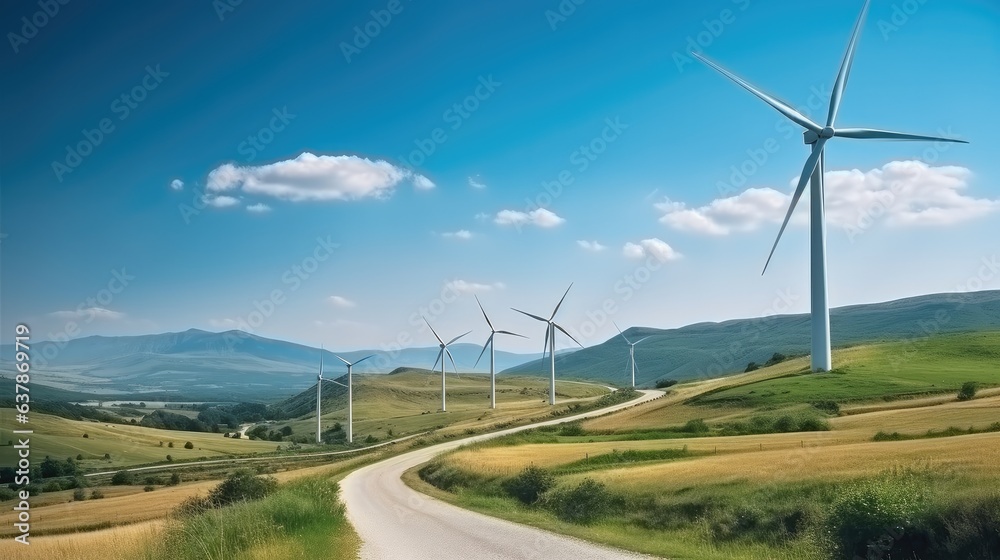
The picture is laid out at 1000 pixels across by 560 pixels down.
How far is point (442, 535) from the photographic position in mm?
27938

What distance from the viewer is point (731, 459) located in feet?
139

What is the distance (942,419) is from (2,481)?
277ft

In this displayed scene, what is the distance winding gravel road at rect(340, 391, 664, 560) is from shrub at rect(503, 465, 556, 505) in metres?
3.91

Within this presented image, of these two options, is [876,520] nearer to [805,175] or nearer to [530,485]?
[530,485]

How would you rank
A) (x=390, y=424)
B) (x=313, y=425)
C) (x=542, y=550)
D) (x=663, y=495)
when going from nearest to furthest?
(x=542, y=550) < (x=663, y=495) < (x=390, y=424) < (x=313, y=425)

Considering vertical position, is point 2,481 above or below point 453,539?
below

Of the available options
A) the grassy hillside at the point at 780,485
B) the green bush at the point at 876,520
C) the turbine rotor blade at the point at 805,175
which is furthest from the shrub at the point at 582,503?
the turbine rotor blade at the point at 805,175

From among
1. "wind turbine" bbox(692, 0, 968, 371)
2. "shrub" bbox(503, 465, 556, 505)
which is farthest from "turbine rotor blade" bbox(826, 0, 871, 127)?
"shrub" bbox(503, 465, 556, 505)

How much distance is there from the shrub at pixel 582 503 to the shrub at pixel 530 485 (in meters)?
3.48

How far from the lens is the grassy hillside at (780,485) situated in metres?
19.2

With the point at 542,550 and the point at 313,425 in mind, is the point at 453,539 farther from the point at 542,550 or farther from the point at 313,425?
the point at 313,425

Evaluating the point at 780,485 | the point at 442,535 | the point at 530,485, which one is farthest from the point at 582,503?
the point at 780,485

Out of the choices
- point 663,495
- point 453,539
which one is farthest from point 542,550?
point 663,495

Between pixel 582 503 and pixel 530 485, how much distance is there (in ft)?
26.5
